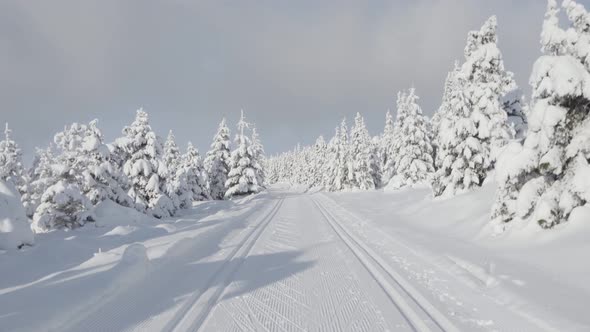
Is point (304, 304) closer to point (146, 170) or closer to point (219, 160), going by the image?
point (146, 170)

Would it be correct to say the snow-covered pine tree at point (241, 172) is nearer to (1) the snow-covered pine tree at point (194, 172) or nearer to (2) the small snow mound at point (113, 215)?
(1) the snow-covered pine tree at point (194, 172)

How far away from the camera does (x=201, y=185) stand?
4547 cm

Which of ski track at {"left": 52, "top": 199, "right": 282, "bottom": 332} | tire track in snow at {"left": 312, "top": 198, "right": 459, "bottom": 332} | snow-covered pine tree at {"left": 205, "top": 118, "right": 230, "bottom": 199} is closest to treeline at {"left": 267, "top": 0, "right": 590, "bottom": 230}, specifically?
tire track in snow at {"left": 312, "top": 198, "right": 459, "bottom": 332}

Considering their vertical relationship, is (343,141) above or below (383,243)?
above

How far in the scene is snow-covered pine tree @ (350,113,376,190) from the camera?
54.3 metres

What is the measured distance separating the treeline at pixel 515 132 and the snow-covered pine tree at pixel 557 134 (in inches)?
1.0

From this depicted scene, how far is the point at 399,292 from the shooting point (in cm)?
661

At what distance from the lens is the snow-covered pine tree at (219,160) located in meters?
45.2

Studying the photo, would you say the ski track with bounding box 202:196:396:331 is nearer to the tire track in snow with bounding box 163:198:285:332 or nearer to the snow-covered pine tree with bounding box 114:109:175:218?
the tire track in snow with bounding box 163:198:285:332

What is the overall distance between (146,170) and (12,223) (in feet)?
44.1

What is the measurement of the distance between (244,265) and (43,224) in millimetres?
15511

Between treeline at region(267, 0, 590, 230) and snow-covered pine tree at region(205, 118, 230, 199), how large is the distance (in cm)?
2100

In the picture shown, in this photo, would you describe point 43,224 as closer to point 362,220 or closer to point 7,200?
point 7,200

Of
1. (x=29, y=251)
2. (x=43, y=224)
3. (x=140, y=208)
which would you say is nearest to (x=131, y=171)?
(x=140, y=208)
